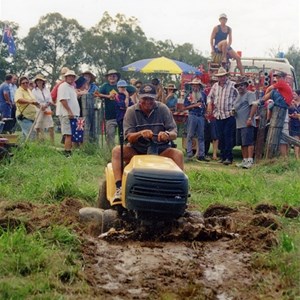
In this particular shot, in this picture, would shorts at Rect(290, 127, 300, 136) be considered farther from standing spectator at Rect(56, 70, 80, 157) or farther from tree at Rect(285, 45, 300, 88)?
tree at Rect(285, 45, 300, 88)

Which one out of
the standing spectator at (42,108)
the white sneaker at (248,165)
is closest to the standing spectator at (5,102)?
the standing spectator at (42,108)

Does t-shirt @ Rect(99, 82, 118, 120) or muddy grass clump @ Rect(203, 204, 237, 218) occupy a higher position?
t-shirt @ Rect(99, 82, 118, 120)

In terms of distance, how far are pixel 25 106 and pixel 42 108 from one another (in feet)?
1.16

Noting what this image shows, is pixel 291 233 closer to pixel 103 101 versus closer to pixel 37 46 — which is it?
pixel 103 101

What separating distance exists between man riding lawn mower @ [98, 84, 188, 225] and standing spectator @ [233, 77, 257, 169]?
5.58 meters

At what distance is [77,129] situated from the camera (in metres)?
13.3

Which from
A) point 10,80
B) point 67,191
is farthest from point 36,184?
point 10,80

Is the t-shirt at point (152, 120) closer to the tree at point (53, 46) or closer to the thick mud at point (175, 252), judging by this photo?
the thick mud at point (175, 252)

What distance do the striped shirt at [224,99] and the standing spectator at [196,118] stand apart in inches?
17.6

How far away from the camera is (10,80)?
614 inches

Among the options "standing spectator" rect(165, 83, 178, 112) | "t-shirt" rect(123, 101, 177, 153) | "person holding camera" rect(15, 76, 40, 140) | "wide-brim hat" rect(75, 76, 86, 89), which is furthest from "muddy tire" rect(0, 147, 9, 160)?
"standing spectator" rect(165, 83, 178, 112)

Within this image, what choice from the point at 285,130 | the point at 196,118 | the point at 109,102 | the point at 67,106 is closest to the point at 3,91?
the point at 67,106

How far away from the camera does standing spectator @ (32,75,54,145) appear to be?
45.5 feet

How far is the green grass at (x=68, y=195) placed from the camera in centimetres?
496
